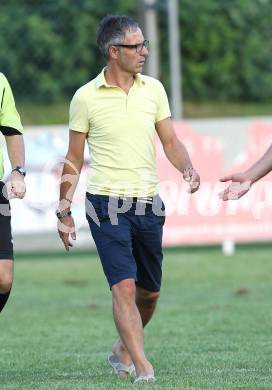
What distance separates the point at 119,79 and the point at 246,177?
1.15 metres

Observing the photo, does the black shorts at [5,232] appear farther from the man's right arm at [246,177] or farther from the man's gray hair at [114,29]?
the man's right arm at [246,177]

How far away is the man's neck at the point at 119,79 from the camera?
25.8 feet

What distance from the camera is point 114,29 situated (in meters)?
7.84

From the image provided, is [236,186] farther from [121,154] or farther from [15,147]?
[15,147]

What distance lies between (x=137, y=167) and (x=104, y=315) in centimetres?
529

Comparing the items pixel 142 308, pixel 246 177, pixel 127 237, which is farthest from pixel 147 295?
pixel 246 177

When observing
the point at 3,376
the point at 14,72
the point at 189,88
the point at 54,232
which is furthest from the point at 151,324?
the point at 189,88

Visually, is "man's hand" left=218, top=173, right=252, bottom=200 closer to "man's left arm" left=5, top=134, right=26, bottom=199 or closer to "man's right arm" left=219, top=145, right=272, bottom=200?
"man's right arm" left=219, top=145, right=272, bottom=200

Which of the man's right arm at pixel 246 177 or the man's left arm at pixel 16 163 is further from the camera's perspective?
the man's left arm at pixel 16 163

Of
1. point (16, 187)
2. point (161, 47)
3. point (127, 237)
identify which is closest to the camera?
point (16, 187)

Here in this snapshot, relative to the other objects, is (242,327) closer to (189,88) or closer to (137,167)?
(137,167)

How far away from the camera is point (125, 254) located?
7.71 metres

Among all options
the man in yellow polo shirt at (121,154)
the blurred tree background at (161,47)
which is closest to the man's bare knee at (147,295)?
the man in yellow polo shirt at (121,154)

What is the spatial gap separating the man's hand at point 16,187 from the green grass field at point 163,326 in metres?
1.19
